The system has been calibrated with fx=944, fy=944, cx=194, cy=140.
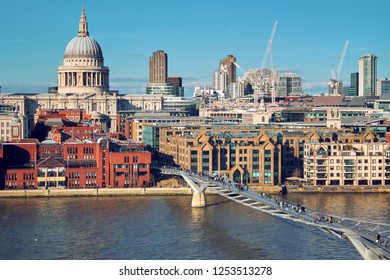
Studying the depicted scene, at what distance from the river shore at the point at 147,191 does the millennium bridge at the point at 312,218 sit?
674 mm

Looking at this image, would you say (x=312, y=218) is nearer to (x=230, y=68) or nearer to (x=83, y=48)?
(x=83, y=48)

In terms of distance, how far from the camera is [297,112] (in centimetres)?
4766

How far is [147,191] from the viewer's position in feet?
84.3

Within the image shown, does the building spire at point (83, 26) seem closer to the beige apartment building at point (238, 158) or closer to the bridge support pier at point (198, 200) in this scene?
the beige apartment building at point (238, 158)

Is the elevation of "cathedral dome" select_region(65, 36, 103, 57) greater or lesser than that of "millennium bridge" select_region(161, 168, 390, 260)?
greater

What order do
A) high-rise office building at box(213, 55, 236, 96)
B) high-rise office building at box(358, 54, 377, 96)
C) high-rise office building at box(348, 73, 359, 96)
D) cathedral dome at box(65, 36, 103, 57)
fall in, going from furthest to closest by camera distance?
1. high-rise office building at box(213, 55, 236, 96)
2. high-rise office building at box(348, 73, 359, 96)
3. high-rise office building at box(358, 54, 377, 96)
4. cathedral dome at box(65, 36, 103, 57)

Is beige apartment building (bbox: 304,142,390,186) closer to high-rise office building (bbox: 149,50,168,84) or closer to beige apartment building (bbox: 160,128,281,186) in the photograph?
→ beige apartment building (bbox: 160,128,281,186)

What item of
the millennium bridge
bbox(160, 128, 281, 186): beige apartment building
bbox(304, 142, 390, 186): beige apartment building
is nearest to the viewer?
the millennium bridge

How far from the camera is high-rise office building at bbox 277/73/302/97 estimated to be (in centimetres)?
9112

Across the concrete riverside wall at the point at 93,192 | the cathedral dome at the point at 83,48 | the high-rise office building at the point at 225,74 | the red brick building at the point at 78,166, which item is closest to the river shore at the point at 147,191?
the concrete riverside wall at the point at 93,192

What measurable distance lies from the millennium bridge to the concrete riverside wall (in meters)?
0.58

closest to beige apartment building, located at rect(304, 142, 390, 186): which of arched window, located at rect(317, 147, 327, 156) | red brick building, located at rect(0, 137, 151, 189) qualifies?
arched window, located at rect(317, 147, 327, 156)

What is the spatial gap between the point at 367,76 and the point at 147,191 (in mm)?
61368

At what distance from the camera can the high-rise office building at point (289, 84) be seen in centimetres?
9112
